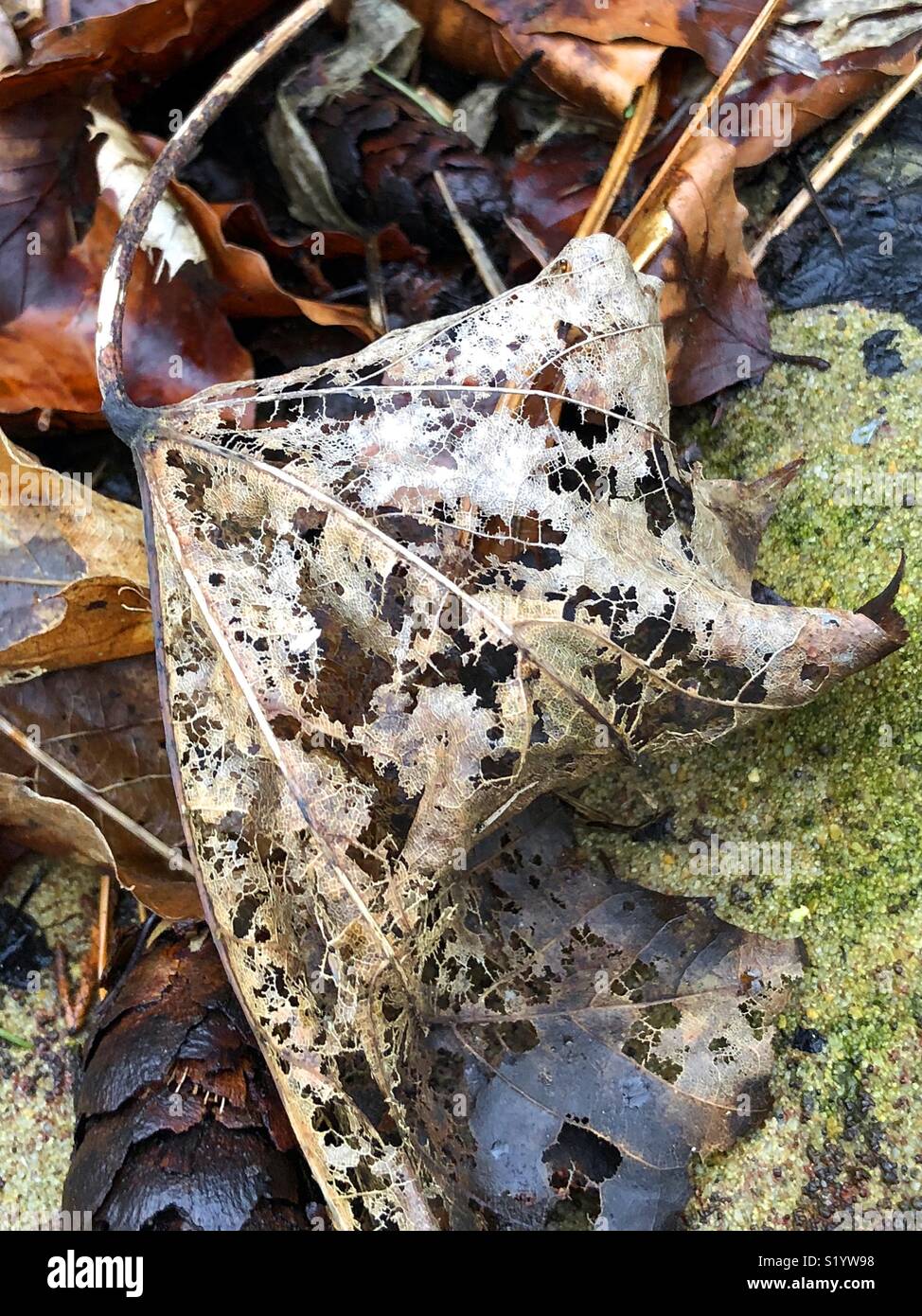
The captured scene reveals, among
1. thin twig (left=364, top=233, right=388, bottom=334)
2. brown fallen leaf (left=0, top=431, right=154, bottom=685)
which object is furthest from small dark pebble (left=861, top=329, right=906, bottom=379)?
brown fallen leaf (left=0, top=431, right=154, bottom=685)

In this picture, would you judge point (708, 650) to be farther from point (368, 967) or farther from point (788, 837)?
point (368, 967)

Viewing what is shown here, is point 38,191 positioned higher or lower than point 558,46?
lower

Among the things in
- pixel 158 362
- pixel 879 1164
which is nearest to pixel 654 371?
pixel 158 362

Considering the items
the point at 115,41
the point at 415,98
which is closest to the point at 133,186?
the point at 115,41

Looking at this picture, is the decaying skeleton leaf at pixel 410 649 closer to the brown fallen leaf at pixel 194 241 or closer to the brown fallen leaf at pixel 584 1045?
the brown fallen leaf at pixel 584 1045

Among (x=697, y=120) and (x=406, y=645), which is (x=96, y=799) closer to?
(x=406, y=645)

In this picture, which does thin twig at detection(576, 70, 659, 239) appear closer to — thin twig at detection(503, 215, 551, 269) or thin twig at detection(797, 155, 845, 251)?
thin twig at detection(503, 215, 551, 269)

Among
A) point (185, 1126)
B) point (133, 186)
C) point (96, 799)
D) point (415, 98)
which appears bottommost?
point (185, 1126)
